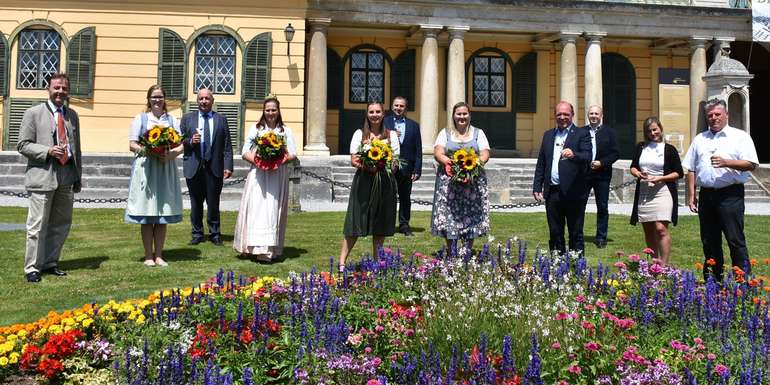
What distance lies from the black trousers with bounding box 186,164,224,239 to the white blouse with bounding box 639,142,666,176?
17.5ft

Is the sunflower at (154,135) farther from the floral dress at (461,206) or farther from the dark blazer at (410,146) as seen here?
the dark blazer at (410,146)

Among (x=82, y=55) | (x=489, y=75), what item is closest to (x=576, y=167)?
(x=82, y=55)

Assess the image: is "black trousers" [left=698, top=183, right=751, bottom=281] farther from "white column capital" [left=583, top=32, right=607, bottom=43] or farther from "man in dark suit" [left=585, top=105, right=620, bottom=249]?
"white column capital" [left=583, top=32, right=607, bottom=43]

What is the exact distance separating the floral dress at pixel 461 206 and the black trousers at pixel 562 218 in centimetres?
72

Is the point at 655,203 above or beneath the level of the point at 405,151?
beneath

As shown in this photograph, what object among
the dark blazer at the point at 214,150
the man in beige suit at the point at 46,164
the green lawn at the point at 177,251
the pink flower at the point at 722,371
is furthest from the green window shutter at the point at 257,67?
the pink flower at the point at 722,371

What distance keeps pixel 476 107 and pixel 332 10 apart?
6.16m

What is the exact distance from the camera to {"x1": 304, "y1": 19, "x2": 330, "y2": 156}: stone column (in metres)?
17.3

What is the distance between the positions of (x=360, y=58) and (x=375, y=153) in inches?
595

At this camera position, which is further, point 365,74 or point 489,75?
point 489,75

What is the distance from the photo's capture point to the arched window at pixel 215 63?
17.0 m

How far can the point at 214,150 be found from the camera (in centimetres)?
847

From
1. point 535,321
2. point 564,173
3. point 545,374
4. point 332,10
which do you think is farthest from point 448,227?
point 332,10

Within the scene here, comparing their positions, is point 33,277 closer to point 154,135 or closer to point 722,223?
point 154,135
